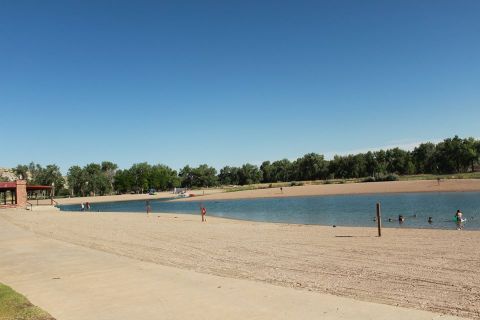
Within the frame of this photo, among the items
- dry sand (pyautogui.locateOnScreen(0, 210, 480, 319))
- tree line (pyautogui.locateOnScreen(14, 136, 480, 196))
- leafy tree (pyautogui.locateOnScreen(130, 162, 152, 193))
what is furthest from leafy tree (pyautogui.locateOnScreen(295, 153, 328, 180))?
dry sand (pyautogui.locateOnScreen(0, 210, 480, 319))

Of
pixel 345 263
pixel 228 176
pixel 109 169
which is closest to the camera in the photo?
pixel 345 263

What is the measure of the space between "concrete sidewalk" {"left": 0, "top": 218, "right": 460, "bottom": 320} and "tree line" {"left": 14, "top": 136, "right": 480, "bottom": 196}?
100500mm

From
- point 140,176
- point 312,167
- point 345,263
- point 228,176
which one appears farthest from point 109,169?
point 345,263

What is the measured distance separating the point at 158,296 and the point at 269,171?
172m

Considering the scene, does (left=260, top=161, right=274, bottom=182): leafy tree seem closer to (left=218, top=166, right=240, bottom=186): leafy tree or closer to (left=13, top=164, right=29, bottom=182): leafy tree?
(left=218, top=166, right=240, bottom=186): leafy tree

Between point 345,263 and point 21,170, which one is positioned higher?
point 21,170

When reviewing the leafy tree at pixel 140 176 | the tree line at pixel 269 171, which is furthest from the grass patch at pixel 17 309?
the leafy tree at pixel 140 176

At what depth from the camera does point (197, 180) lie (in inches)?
7210

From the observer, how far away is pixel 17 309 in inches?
298

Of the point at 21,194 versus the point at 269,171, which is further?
the point at 269,171

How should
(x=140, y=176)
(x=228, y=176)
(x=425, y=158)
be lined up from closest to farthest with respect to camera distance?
1. (x=425, y=158)
2. (x=140, y=176)
3. (x=228, y=176)

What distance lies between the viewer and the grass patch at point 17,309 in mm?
7071

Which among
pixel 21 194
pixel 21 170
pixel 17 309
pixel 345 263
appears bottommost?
pixel 345 263

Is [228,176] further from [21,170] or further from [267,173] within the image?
[21,170]
